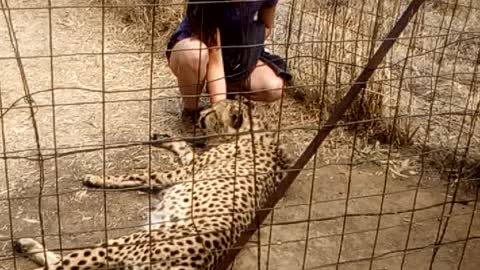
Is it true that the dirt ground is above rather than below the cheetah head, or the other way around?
below

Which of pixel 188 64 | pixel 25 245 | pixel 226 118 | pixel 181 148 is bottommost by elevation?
pixel 25 245

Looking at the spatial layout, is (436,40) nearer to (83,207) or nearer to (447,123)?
(447,123)

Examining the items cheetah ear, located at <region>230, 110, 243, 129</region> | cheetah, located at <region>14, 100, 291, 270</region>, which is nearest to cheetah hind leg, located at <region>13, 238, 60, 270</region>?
cheetah, located at <region>14, 100, 291, 270</region>

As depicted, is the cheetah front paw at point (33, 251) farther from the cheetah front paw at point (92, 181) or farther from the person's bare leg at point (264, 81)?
the person's bare leg at point (264, 81)

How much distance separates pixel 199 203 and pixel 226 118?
0.62m

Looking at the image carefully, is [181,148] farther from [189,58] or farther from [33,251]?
[33,251]

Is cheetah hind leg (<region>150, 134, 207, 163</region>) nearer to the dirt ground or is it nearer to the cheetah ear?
the dirt ground

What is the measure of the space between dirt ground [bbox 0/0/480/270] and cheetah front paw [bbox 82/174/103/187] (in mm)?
45

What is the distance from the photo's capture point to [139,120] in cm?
363

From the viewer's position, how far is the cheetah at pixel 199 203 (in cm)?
239

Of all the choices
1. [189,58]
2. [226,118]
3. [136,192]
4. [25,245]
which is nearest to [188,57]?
[189,58]

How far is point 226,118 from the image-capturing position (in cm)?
328

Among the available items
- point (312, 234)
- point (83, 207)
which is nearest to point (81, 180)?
point (83, 207)

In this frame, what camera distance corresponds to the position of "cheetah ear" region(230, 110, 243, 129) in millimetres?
3191
